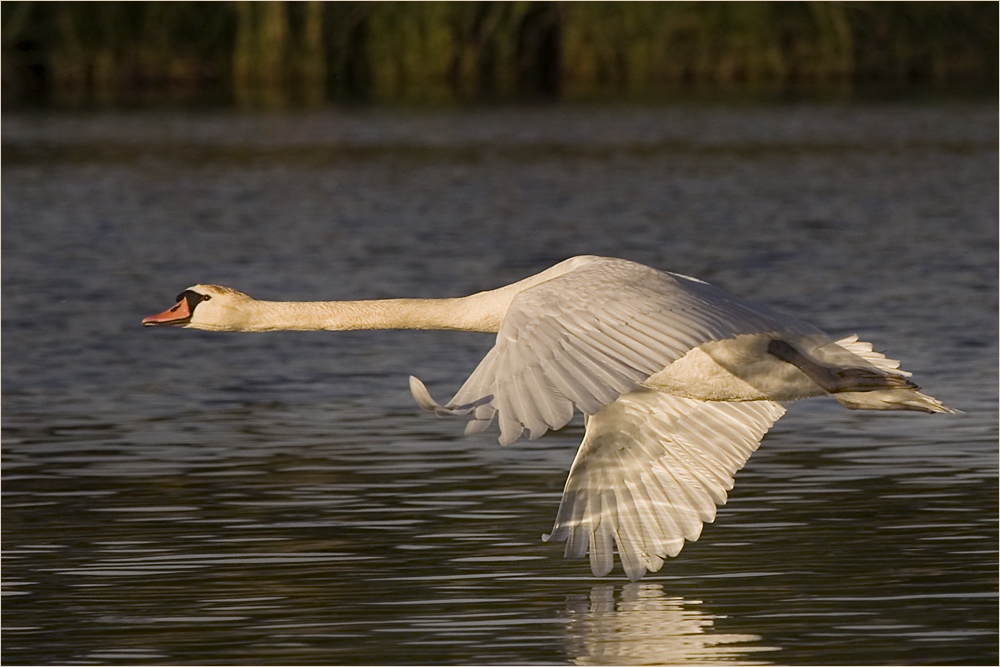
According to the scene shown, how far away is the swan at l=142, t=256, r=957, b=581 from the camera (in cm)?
731

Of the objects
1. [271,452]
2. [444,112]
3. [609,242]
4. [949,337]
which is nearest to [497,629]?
[271,452]

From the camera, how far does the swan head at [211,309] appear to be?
9.20 metres

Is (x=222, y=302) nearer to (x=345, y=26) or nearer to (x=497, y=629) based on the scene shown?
(x=497, y=629)

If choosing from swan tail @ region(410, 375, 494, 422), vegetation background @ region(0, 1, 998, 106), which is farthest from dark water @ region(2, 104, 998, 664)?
vegetation background @ region(0, 1, 998, 106)

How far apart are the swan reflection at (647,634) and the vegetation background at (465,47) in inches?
1340

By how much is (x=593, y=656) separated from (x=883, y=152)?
2391cm

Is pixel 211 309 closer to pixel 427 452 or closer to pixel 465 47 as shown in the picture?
pixel 427 452

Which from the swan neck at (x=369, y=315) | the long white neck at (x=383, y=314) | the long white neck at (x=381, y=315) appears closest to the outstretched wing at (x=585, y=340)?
the long white neck at (x=383, y=314)

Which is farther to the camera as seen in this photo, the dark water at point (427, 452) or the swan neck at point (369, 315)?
the swan neck at point (369, 315)

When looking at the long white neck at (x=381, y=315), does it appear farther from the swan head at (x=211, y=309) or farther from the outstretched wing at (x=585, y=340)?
the outstretched wing at (x=585, y=340)

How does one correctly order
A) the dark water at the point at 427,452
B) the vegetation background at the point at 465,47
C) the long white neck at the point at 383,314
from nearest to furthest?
the dark water at the point at 427,452 < the long white neck at the point at 383,314 < the vegetation background at the point at 465,47

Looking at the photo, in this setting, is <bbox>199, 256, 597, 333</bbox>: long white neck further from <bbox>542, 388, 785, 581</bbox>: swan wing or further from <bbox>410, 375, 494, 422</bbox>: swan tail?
<bbox>410, 375, 494, 422</bbox>: swan tail

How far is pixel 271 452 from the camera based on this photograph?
11508 millimetres

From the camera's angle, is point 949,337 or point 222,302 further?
point 949,337
